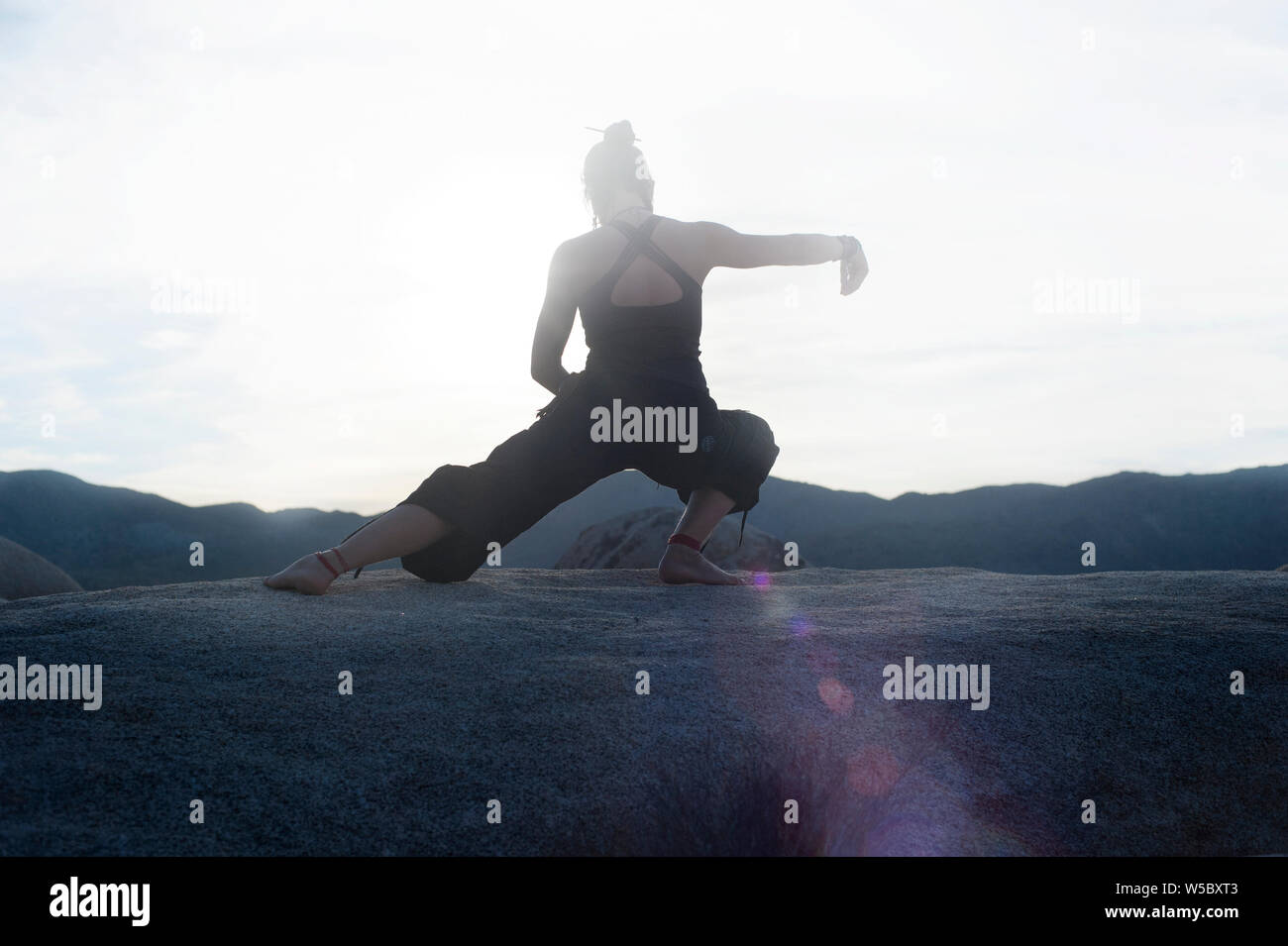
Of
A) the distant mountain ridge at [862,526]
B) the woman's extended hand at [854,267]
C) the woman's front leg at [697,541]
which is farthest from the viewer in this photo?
the distant mountain ridge at [862,526]

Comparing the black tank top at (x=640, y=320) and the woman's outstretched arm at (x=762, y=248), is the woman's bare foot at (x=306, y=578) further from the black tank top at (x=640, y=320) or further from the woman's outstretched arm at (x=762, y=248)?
the woman's outstretched arm at (x=762, y=248)

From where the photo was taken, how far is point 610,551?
7.17 metres

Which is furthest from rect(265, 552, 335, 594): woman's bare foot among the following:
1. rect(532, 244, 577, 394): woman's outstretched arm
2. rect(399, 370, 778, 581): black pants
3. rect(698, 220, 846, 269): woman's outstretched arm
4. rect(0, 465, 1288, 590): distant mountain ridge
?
rect(0, 465, 1288, 590): distant mountain ridge

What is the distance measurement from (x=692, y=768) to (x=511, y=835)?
0.39 m

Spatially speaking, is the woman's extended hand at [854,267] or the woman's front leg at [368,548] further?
the woman's extended hand at [854,267]

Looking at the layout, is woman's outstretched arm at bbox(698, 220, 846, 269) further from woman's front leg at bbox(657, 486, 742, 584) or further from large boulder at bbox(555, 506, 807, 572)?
large boulder at bbox(555, 506, 807, 572)

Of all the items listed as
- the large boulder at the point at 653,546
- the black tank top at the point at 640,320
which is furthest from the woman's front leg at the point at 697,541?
the large boulder at the point at 653,546

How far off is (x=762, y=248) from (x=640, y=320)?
0.47 metres

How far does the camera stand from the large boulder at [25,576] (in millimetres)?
6477

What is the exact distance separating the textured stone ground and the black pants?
0.38 metres

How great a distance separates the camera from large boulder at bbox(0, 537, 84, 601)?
6.48 m
